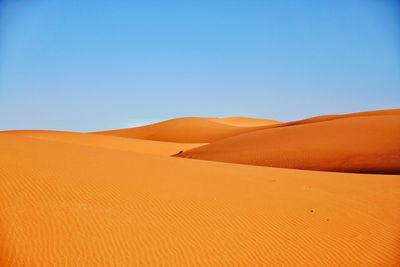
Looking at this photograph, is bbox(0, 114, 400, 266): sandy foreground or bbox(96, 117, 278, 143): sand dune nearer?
bbox(0, 114, 400, 266): sandy foreground

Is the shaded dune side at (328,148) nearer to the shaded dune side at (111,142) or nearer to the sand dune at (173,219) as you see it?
the sand dune at (173,219)

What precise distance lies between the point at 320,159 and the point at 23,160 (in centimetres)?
1489

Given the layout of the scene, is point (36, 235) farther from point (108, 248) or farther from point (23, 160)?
point (23, 160)

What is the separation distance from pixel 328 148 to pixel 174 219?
16.3 metres

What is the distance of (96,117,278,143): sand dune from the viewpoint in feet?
220

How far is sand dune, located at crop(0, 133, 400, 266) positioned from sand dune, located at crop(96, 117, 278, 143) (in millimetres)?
53866

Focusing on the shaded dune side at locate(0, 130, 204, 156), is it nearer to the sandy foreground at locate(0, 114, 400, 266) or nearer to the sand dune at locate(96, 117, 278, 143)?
the sand dune at locate(96, 117, 278, 143)

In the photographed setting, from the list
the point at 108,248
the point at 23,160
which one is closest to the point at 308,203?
the point at 108,248

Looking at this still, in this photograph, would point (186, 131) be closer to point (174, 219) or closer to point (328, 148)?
point (328, 148)

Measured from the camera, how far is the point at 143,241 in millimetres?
5512

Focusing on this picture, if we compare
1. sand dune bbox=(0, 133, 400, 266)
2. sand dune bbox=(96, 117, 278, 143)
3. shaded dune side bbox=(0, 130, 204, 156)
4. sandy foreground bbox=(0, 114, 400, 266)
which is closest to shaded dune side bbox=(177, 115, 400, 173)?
sandy foreground bbox=(0, 114, 400, 266)

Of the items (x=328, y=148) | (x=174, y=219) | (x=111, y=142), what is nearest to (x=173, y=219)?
(x=174, y=219)

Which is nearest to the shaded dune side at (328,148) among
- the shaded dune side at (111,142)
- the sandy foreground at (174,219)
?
the sandy foreground at (174,219)

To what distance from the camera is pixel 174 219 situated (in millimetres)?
6598
